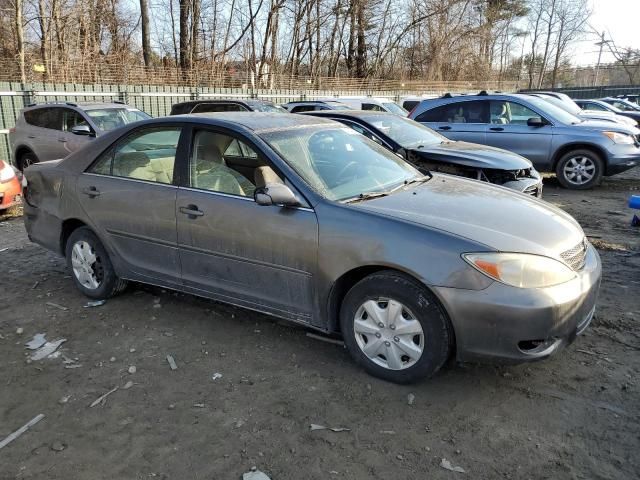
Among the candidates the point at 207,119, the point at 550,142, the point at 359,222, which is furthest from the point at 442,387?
the point at 550,142

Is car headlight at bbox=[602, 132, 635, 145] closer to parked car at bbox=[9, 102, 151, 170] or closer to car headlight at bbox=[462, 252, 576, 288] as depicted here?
car headlight at bbox=[462, 252, 576, 288]

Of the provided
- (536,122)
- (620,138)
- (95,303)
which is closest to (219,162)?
(95,303)

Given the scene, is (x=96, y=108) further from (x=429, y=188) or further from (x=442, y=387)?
(x=442, y=387)

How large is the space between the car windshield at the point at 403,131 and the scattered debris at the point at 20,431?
5.65 m

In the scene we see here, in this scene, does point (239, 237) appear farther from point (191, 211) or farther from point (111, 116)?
point (111, 116)

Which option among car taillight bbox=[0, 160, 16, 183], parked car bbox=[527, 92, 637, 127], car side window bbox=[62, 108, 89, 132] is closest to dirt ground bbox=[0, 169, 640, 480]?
car taillight bbox=[0, 160, 16, 183]

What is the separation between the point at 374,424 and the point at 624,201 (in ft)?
26.1

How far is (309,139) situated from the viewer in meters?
4.02

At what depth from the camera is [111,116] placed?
10.6 meters

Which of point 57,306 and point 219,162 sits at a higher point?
point 219,162

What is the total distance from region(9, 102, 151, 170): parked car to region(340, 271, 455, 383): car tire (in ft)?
27.3

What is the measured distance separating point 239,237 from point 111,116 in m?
8.19

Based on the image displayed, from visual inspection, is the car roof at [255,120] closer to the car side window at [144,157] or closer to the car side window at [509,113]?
the car side window at [144,157]

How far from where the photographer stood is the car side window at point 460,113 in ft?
34.2
